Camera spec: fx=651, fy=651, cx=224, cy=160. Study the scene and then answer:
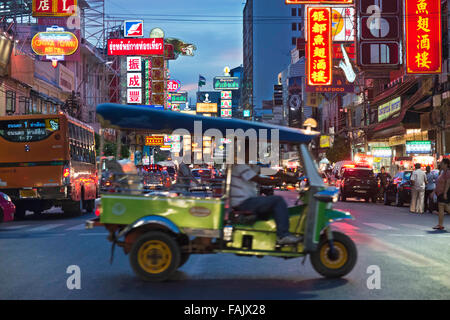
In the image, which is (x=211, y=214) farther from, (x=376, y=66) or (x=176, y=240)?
(x=376, y=66)

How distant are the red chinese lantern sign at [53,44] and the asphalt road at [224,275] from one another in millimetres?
35059

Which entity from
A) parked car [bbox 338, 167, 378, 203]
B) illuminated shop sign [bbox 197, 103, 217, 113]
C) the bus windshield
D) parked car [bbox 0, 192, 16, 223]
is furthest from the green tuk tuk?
illuminated shop sign [bbox 197, 103, 217, 113]

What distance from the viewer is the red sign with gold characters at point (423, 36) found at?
32.9 m

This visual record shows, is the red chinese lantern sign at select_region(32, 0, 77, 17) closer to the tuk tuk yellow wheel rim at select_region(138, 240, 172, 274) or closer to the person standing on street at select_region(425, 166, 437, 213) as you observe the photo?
the person standing on street at select_region(425, 166, 437, 213)

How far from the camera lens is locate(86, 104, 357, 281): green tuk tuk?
8109 mm

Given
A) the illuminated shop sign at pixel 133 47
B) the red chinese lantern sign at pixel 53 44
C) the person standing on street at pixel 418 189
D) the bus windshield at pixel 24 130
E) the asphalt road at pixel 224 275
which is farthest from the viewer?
the illuminated shop sign at pixel 133 47

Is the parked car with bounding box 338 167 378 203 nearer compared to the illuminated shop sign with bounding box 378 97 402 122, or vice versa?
the parked car with bounding box 338 167 378 203

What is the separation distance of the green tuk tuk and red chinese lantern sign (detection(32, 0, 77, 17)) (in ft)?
104

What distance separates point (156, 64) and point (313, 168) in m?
65.6

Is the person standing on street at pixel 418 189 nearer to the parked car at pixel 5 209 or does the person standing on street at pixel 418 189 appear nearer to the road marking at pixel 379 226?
the road marking at pixel 379 226

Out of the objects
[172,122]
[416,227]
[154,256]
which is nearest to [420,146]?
[416,227]

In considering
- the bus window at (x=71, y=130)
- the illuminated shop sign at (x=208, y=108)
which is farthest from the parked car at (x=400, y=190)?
the illuminated shop sign at (x=208, y=108)

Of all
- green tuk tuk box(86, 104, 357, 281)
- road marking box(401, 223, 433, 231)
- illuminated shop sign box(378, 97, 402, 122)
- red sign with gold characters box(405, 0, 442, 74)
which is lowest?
road marking box(401, 223, 433, 231)

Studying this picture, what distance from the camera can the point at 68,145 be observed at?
19922 mm
